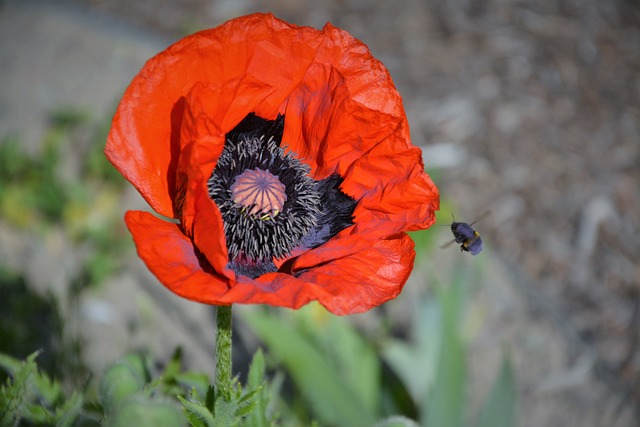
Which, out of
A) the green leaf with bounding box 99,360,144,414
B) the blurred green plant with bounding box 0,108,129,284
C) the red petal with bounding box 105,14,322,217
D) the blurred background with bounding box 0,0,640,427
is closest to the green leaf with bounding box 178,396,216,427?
the green leaf with bounding box 99,360,144,414

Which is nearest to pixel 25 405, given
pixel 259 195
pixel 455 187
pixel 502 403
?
pixel 259 195

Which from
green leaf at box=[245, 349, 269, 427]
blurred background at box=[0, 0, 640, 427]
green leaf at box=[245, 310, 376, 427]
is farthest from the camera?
blurred background at box=[0, 0, 640, 427]

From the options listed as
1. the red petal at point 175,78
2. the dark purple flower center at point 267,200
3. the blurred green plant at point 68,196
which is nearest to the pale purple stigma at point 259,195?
the dark purple flower center at point 267,200

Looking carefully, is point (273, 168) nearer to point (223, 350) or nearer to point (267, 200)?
point (267, 200)

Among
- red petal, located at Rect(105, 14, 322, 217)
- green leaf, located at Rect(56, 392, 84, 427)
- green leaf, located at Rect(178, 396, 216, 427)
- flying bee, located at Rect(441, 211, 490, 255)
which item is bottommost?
green leaf, located at Rect(56, 392, 84, 427)

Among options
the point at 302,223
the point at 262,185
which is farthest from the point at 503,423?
the point at 262,185

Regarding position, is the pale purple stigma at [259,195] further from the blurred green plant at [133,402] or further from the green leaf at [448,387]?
the green leaf at [448,387]

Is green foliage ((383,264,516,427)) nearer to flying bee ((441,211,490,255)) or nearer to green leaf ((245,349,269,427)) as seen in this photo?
flying bee ((441,211,490,255))
